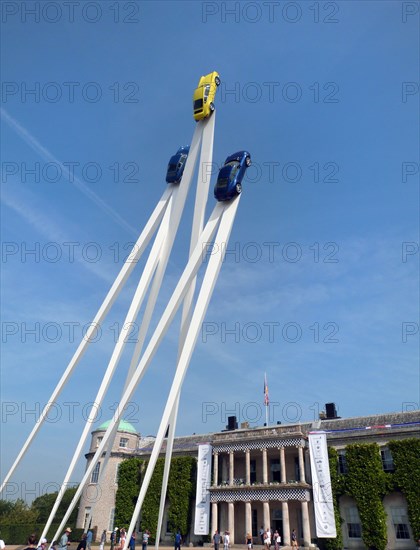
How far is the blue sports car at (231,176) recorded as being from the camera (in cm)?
2312

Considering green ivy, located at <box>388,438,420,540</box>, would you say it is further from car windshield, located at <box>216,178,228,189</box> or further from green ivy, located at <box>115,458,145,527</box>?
car windshield, located at <box>216,178,228,189</box>

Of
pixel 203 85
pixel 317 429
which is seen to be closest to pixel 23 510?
pixel 317 429

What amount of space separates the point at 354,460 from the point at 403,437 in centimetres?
484

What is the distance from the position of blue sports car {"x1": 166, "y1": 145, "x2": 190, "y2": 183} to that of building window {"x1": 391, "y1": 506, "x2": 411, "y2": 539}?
33361mm

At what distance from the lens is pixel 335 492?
40.8 meters

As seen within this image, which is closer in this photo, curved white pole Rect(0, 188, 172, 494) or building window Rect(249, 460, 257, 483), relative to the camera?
curved white pole Rect(0, 188, 172, 494)

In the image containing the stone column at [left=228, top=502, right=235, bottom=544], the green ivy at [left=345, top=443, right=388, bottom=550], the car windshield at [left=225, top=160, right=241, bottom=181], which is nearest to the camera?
the car windshield at [left=225, top=160, right=241, bottom=181]

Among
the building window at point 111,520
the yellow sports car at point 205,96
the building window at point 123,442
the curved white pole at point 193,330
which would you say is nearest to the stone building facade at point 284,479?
the building window at point 111,520

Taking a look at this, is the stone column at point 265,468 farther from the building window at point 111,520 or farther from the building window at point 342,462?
the building window at point 111,520

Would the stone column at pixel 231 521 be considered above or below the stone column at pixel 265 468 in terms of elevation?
below

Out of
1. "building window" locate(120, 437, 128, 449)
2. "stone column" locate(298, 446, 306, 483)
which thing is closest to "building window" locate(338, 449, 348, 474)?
"stone column" locate(298, 446, 306, 483)

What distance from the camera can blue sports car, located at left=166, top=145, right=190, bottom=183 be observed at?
25.9 metres

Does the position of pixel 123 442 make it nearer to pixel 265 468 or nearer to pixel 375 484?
pixel 265 468

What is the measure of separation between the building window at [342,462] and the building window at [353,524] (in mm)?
3043
